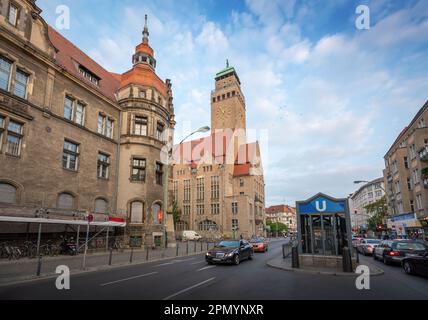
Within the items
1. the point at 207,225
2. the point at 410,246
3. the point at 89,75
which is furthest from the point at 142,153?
the point at 207,225

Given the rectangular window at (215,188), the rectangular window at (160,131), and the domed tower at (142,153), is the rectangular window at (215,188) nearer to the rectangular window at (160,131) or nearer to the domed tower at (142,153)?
the domed tower at (142,153)

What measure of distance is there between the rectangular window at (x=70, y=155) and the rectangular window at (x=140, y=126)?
6.62 m

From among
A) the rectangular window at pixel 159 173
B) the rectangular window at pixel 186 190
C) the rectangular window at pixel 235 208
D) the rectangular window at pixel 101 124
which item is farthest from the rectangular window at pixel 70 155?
the rectangular window at pixel 186 190

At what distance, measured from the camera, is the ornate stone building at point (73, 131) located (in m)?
18.4

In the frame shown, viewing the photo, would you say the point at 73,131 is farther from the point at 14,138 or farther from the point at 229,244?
the point at 229,244

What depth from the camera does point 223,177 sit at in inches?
2702

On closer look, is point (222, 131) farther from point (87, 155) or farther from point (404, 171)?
point (87, 155)

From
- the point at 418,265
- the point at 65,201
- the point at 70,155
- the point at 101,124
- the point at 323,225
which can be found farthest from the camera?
the point at 101,124

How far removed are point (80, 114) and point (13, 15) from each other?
823 cm
